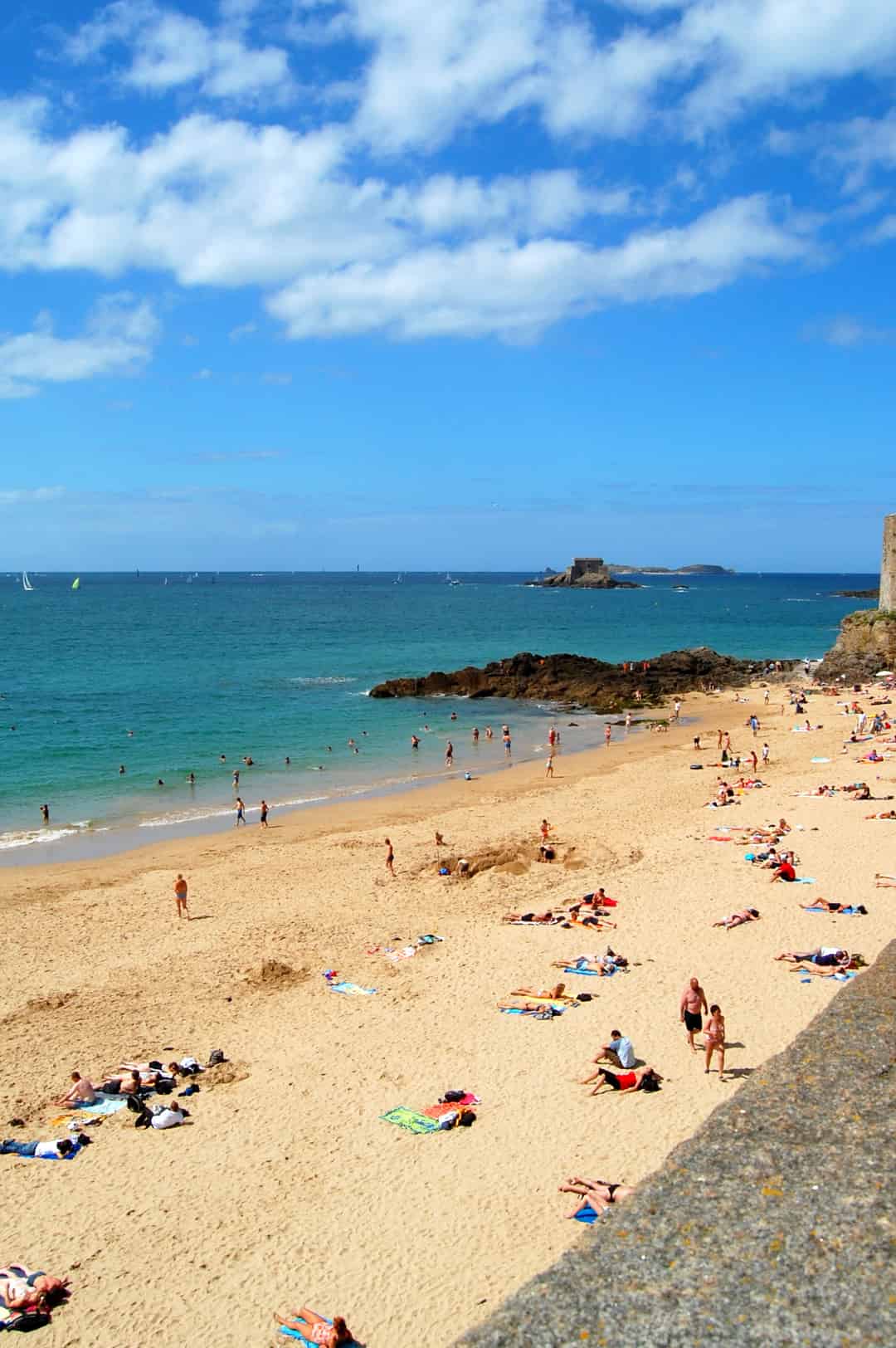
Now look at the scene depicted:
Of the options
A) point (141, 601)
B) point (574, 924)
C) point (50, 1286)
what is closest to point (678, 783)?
point (574, 924)

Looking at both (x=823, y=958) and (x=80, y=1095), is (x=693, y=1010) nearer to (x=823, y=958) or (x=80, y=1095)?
(x=823, y=958)

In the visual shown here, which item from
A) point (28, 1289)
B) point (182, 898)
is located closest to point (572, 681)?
point (182, 898)

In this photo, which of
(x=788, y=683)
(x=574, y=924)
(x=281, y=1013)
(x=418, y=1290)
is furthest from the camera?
(x=788, y=683)

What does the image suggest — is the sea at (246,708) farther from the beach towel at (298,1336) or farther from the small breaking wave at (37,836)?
the beach towel at (298,1336)

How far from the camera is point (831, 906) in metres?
15.4

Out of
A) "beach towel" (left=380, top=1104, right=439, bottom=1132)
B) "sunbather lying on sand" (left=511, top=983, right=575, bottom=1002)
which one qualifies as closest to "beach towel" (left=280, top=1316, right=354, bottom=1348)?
"beach towel" (left=380, top=1104, right=439, bottom=1132)

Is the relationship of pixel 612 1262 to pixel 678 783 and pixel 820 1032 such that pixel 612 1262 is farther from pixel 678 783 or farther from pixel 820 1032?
pixel 678 783

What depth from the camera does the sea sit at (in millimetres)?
27766

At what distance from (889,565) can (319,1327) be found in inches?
1978

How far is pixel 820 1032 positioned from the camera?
6859 millimetres

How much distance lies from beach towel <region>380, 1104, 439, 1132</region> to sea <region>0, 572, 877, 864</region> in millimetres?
14855

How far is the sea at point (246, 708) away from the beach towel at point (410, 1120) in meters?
14.9

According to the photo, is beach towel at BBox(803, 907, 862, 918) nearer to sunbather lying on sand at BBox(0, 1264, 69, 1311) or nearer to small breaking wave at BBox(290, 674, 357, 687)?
sunbather lying on sand at BBox(0, 1264, 69, 1311)

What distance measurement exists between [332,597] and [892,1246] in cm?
15868
